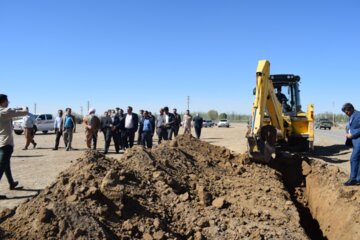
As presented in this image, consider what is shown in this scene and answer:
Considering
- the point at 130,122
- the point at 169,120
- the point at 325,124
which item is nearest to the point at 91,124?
the point at 130,122

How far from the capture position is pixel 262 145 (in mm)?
9453

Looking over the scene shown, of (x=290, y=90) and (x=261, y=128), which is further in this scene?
(x=290, y=90)

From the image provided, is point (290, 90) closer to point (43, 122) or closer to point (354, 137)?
point (354, 137)

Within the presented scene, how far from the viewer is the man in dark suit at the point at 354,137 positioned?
8.21 meters

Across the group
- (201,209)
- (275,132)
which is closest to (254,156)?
(275,132)

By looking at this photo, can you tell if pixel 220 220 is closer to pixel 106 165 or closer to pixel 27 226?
pixel 106 165

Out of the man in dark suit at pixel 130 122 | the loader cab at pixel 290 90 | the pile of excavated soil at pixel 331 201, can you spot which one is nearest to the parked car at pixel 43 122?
the man in dark suit at pixel 130 122

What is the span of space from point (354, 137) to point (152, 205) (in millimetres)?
4927

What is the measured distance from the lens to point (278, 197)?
743 centimetres

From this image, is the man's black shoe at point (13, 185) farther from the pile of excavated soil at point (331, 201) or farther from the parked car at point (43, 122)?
the parked car at point (43, 122)

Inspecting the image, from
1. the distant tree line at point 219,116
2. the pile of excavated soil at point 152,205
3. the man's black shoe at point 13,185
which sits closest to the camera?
the pile of excavated soil at point 152,205

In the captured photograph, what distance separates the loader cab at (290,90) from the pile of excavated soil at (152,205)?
6.07m

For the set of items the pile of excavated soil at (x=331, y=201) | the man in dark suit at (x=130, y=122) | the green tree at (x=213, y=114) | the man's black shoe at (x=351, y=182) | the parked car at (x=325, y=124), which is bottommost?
the pile of excavated soil at (x=331, y=201)

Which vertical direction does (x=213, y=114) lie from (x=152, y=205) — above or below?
above
